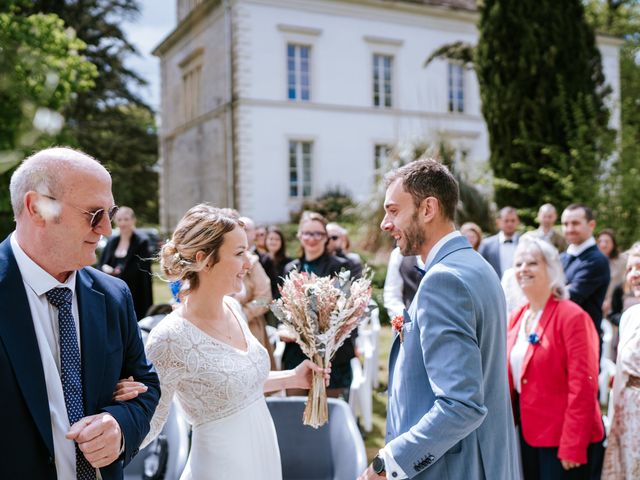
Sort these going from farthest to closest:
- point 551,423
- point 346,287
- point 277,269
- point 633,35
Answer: point 633,35
point 277,269
point 551,423
point 346,287

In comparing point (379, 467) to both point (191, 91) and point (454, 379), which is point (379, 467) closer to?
point (454, 379)

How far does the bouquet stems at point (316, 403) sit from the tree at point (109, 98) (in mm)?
20168

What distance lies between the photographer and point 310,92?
24094 mm

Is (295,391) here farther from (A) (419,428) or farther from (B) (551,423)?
(A) (419,428)

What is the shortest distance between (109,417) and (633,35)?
3842 cm

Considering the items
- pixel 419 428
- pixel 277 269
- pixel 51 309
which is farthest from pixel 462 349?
pixel 277 269

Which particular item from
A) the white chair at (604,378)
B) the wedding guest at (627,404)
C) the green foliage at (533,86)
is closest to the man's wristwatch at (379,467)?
the wedding guest at (627,404)

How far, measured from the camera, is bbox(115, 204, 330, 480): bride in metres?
2.73

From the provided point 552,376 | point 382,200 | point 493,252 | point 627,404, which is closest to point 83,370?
point 552,376

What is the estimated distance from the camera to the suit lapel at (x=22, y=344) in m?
1.82

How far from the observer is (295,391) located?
550 cm

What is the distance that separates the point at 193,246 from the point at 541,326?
2198 millimetres

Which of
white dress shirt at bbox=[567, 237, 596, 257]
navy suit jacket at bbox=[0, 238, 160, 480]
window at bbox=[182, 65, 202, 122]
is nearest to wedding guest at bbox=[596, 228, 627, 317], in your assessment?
white dress shirt at bbox=[567, 237, 596, 257]

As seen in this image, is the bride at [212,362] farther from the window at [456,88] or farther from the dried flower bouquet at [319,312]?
the window at [456,88]
